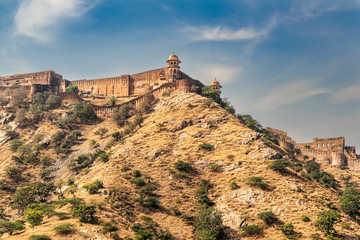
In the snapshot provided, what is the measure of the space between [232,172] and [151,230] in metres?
17.2

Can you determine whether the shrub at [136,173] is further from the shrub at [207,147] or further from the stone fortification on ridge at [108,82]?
the stone fortification on ridge at [108,82]

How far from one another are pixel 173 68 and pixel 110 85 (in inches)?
945

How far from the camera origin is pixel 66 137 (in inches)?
3036

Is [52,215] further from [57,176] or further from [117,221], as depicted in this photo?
[57,176]

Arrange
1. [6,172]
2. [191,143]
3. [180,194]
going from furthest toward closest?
[6,172] < [191,143] < [180,194]

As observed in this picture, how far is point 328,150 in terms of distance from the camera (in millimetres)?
90188

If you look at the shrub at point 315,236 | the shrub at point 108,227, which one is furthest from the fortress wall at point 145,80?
the shrub at point 315,236

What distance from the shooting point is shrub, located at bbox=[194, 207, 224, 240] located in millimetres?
40969

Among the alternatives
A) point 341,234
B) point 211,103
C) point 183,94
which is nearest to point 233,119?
point 211,103

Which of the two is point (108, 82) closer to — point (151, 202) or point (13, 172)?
point (13, 172)

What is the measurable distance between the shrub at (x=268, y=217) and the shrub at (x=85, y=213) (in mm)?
20806

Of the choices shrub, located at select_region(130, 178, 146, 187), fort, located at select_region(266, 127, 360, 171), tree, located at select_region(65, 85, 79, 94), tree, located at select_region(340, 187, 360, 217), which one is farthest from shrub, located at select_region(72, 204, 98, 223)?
tree, located at select_region(65, 85, 79, 94)

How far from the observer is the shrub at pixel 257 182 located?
159 ft

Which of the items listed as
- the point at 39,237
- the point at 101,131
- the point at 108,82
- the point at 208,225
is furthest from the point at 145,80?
the point at 39,237
